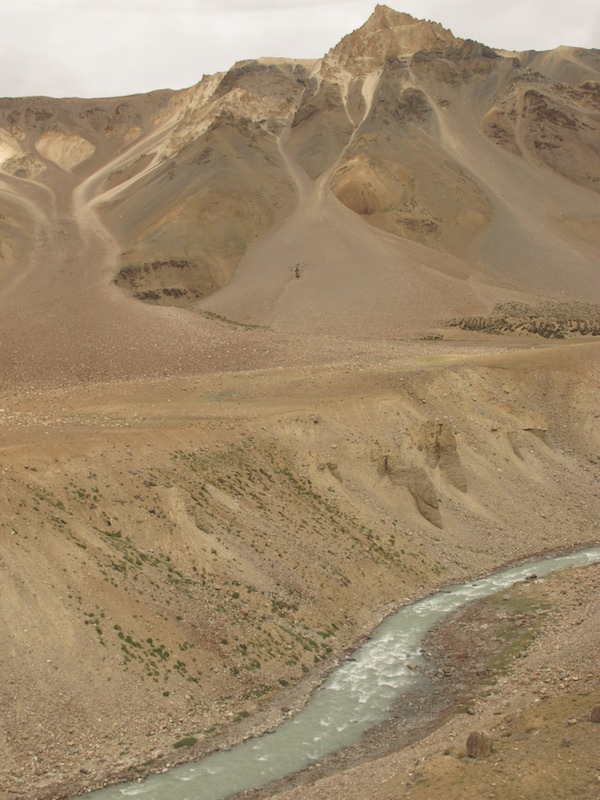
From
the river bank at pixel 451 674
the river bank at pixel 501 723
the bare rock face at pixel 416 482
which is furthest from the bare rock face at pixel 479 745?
the bare rock face at pixel 416 482

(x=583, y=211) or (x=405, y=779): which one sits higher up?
(x=583, y=211)

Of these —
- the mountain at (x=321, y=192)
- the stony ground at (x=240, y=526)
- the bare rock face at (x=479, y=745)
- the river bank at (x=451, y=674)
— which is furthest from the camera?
the mountain at (x=321, y=192)

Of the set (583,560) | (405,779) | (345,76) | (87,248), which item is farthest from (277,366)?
(345,76)

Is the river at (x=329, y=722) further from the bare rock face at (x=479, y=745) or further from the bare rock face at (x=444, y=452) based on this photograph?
the bare rock face at (x=444, y=452)

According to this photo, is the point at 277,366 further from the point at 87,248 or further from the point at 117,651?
the point at 87,248

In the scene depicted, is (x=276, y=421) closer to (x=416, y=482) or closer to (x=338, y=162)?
(x=416, y=482)

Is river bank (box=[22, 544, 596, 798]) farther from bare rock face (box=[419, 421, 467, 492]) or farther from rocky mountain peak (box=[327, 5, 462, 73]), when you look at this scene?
rocky mountain peak (box=[327, 5, 462, 73])

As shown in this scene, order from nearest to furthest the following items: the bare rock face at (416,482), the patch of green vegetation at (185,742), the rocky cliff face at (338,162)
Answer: the patch of green vegetation at (185,742), the bare rock face at (416,482), the rocky cliff face at (338,162)
